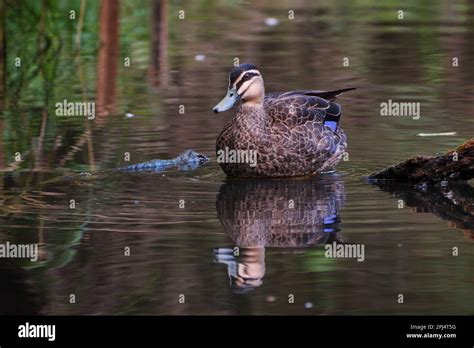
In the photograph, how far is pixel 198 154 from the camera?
11938 mm

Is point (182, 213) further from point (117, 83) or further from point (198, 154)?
point (117, 83)

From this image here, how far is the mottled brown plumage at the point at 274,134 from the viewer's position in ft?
37.1

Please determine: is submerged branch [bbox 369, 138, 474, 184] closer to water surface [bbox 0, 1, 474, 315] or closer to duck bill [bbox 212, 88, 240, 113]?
water surface [bbox 0, 1, 474, 315]

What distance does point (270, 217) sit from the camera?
9.77 m

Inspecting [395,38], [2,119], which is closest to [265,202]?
[2,119]

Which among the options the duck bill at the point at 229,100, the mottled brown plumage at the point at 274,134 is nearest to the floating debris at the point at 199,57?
the mottled brown plumage at the point at 274,134

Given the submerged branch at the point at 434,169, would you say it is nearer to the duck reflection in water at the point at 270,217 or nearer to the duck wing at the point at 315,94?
the duck reflection in water at the point at 270,217

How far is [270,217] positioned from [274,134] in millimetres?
1841

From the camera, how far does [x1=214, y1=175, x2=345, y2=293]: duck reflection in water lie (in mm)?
8547

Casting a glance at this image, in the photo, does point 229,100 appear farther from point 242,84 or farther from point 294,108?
point 294,108

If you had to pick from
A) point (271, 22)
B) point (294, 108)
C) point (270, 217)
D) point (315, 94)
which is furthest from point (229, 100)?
point (271, 22)

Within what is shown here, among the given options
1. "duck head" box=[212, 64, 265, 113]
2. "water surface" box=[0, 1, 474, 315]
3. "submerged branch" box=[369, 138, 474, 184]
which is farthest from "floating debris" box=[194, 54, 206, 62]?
"submerged branch" box=[369, 138, 474, 184]

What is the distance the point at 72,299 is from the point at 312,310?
1491mm

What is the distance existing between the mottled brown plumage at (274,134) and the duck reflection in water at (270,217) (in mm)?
134
